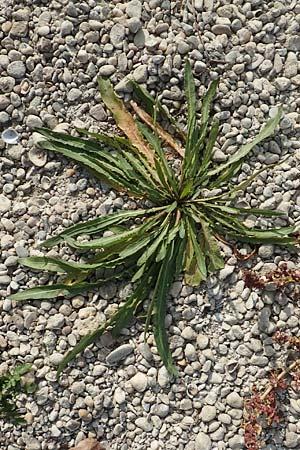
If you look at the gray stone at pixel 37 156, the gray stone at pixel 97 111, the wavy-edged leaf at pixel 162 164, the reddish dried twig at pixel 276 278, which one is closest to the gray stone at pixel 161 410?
the reddish dried twig at pixel 276 278

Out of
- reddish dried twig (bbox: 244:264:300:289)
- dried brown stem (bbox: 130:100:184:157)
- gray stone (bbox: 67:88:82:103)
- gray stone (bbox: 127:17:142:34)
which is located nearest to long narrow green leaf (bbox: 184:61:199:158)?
dried brown stem (bbox: 130:100:184:157)

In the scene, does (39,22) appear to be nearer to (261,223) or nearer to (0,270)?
(0,270)

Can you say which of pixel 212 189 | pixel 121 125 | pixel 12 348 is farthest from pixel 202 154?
pixel 12 348

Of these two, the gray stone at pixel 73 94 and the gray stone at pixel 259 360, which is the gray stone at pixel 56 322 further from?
the gray stone at pixel 73 94

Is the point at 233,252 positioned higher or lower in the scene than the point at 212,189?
lower

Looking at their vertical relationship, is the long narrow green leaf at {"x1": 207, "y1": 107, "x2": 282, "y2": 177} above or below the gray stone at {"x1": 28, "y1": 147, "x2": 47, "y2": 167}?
below

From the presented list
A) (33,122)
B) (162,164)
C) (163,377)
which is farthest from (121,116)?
(163,377)

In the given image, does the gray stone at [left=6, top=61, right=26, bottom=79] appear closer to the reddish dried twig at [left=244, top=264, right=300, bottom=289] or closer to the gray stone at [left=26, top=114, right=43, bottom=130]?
the gray stone at [left=26, top=114, right=43, bottom=130]
